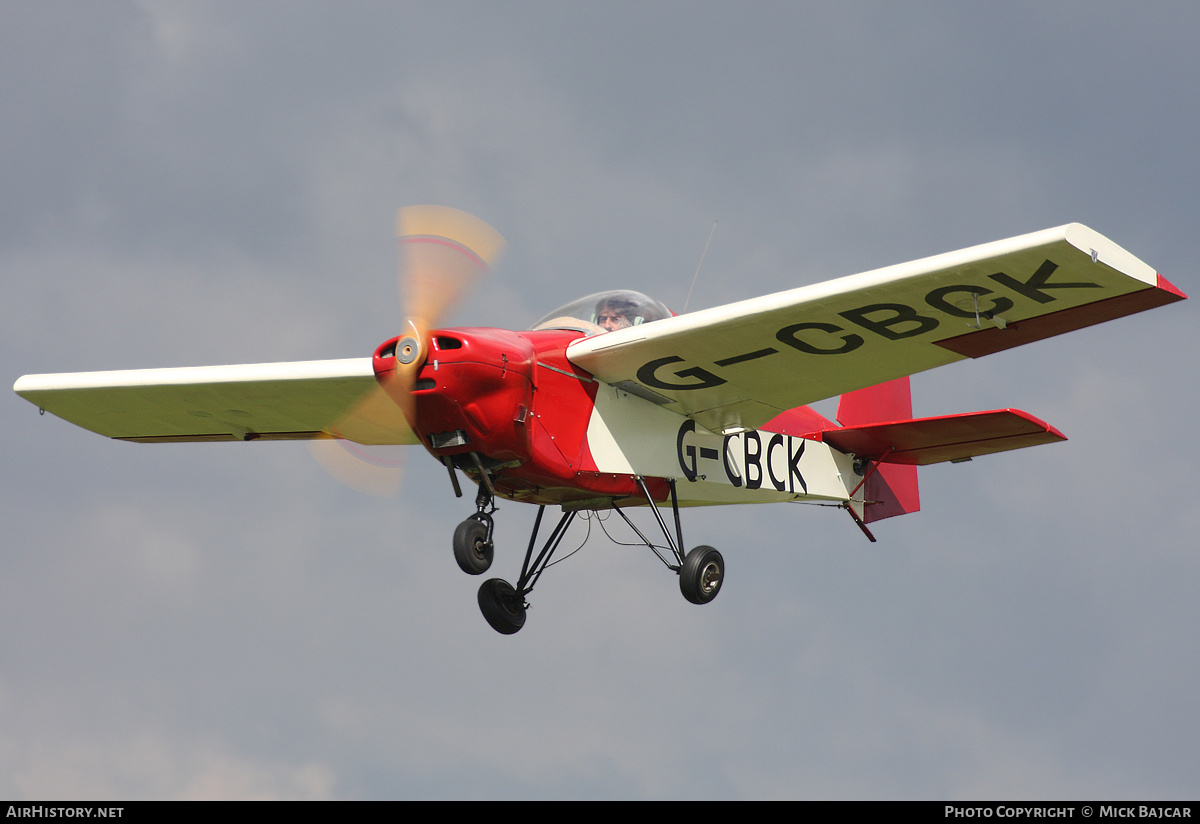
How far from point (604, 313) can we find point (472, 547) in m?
2.71

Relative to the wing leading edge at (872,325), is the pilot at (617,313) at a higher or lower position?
higher

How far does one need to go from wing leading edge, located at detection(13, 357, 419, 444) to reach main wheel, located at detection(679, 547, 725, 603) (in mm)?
2738

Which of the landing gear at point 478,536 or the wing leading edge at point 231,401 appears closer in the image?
the landing gear at point 478,536

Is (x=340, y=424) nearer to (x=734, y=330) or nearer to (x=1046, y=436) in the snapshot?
(x=734, y=330)

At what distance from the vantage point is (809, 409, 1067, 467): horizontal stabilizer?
1217 centimetres

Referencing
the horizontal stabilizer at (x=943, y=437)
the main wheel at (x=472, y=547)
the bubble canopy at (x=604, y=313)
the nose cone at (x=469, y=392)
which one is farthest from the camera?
the horizontal stabilizer at (x=943, y=437)

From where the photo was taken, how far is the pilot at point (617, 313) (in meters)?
11.2

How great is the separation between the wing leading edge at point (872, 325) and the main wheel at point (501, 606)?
83.7 inches

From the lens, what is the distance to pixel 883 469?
1481 centimetres

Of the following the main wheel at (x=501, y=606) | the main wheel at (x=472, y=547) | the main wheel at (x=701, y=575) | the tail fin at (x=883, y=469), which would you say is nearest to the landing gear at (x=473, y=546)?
the main wheel at (x=472, y=547)

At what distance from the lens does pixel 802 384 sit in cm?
1120

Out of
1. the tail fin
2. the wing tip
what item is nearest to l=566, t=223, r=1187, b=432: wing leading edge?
the wing tip

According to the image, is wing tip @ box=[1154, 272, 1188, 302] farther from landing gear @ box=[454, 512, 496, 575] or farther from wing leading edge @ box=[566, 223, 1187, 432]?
landing gear @ box=[454, 512, 496, 575]

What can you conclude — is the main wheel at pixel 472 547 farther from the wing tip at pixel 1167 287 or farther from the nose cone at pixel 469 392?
the wing tip at pixel 1167 287
